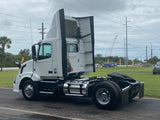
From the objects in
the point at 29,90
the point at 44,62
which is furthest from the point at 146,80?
the point at 29,90

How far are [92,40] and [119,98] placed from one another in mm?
3688

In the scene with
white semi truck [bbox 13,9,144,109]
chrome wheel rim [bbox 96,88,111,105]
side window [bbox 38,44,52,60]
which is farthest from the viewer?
side window [bbox 38,44,52,60]

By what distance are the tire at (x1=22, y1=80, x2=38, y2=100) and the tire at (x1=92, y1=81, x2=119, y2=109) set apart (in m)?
3.17

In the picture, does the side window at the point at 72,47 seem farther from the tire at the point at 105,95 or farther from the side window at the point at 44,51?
the tire at the point at 105,95

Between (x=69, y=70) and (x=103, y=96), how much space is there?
241 centimetres

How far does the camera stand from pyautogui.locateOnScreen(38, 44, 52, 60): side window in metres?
10.2

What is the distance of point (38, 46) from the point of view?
34.4 feet

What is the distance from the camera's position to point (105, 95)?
27.8 ft

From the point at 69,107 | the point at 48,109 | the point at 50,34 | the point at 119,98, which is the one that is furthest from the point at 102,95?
the point at 50,34

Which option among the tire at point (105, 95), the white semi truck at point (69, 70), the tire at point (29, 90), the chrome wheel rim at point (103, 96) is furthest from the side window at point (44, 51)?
the chrome wheel rim at point (103, 96)

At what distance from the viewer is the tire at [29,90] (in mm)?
10399

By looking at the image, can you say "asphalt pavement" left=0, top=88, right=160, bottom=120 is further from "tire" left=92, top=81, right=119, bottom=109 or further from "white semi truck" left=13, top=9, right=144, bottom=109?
"white semi truck" left=13, top=9, right=144, bottom=109

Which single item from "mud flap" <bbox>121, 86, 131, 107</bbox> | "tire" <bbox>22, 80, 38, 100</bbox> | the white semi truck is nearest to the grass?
the white semi truck

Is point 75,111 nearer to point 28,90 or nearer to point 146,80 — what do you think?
point 28,90
